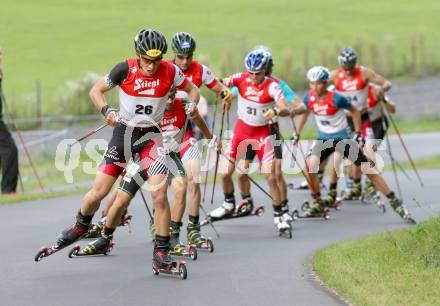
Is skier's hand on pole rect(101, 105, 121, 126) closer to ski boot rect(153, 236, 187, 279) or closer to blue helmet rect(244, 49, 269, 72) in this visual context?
ski boot rect(153, 236, 187, 279)

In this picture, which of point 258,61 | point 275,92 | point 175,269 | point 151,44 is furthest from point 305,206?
point 151,44

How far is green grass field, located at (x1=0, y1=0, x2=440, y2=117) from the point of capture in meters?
47.2

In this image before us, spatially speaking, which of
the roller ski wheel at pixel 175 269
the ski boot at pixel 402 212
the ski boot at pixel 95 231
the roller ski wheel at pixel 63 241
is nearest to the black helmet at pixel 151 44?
the roller ski wheel at pixel 63 241

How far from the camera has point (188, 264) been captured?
13367 millimetres

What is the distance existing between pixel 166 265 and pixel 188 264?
3.50 feet

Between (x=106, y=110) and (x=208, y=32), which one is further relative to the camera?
(x=208, y=32)

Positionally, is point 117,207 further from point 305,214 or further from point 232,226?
point 305,214

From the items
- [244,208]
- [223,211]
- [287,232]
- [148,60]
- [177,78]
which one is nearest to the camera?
[148,60]

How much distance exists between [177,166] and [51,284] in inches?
74.1

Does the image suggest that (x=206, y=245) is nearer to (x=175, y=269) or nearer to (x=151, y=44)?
(x=175, y=269)

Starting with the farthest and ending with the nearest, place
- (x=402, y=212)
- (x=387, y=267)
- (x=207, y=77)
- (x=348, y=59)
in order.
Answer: (x=348, y=59) → (x=402, y=212) → (x=207, y=77) → (x=387, y=267)

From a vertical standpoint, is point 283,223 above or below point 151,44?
below

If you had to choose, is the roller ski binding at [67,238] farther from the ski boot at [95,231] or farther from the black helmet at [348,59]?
the black helmet at [348,59]

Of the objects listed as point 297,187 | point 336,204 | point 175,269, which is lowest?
point 297,187
